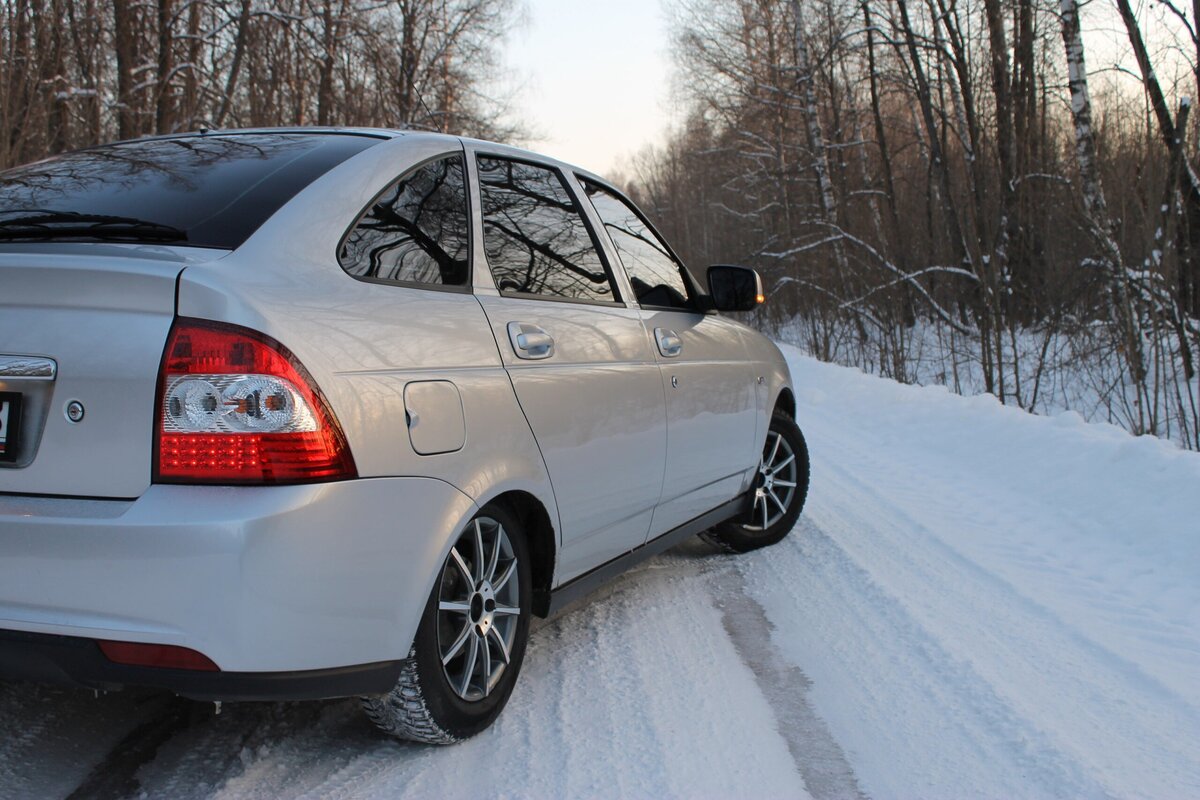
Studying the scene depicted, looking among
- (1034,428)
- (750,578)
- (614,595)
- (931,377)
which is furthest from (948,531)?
(931,377)

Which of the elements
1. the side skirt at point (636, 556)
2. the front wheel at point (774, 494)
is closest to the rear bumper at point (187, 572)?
the side skirt at point (636, 556)

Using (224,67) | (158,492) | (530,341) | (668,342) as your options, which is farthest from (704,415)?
(224,67)

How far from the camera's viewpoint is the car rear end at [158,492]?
2.08m

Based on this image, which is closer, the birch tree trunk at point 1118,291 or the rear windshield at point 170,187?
the rear windshield at point 170,187

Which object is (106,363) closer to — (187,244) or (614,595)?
(187,244)

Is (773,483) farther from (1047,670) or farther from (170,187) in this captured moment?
(170,187)

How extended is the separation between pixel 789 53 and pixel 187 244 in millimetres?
28556

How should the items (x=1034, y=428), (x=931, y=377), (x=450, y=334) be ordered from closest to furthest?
(x=450, y=334) → (x=1034, y=428) → (x=931, y=377)

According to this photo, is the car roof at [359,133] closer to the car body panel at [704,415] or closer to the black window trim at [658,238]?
the black window trim at [658,238]

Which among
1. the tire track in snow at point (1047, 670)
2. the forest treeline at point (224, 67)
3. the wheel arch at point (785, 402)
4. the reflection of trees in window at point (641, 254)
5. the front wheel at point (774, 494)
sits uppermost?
the forest treeline at point (224, 67)

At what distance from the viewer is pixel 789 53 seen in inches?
1119

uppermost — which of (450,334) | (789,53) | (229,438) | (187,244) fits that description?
(789,53)

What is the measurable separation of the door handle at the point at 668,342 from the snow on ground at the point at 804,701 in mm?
1077

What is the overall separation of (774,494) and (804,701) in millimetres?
2069
